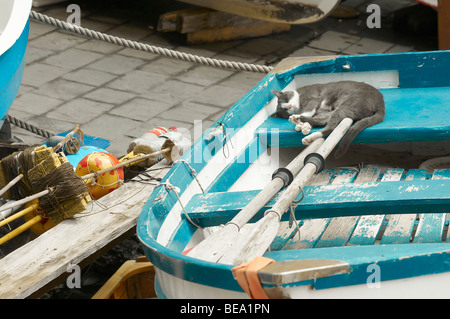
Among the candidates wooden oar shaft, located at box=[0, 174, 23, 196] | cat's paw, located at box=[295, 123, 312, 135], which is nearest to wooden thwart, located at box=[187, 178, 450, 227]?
cat's paw, located at box=[295, 123, 312, 135]

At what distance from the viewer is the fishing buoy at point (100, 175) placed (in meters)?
3.89

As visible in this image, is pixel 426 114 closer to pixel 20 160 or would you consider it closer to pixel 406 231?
pixel 406 231

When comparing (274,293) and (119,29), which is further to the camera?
(119,29)

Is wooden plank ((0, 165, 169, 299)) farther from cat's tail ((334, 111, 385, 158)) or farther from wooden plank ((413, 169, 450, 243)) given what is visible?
wooden plank ((413, 169, 450, 243))

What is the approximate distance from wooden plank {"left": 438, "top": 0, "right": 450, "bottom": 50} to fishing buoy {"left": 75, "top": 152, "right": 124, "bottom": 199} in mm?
3728

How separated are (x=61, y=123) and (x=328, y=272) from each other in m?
3.75

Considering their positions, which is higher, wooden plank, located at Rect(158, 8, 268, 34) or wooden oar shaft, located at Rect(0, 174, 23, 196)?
wooden plank, located at Rect(158, 8, 268, 34)

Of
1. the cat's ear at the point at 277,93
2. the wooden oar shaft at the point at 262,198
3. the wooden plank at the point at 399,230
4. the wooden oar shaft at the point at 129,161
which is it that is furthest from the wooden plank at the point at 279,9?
the wooden plank at the point at 399,230

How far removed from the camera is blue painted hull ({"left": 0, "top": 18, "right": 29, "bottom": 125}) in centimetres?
436

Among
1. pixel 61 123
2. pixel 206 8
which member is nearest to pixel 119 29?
pixel 206 8

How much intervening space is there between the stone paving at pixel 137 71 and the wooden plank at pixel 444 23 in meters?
0.52

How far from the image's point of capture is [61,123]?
18.8ft

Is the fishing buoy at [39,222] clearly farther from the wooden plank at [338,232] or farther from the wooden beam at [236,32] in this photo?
the wooden beam at [236,32]

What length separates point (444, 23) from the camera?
6.53 m
